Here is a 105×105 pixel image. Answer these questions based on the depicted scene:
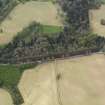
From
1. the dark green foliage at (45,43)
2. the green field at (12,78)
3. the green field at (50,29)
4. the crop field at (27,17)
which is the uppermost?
the crop field at (27,17)

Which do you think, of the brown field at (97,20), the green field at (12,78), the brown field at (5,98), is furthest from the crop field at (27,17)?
the brown field at (5,98)

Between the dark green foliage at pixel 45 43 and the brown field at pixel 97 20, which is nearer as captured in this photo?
the dark green foliage at pixel 45 43

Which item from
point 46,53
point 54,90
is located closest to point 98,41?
point 46,53

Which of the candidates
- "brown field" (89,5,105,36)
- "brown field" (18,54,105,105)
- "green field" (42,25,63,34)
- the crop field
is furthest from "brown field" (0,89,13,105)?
"brown field" (89,5,105,36)

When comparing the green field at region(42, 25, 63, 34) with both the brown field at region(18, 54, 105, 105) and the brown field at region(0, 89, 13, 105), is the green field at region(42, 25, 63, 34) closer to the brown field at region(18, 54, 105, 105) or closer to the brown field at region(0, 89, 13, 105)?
the brown field at region(18, 54, 105, 105)

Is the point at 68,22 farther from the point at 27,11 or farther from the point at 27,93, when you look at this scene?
the point at 27,93

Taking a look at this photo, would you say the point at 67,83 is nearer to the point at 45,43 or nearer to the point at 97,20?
the point at 45,43

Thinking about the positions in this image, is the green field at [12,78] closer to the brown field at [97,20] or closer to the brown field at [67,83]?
the brown field at [67,83]
